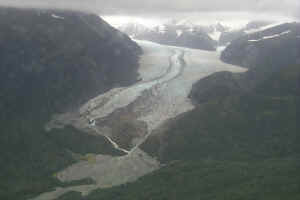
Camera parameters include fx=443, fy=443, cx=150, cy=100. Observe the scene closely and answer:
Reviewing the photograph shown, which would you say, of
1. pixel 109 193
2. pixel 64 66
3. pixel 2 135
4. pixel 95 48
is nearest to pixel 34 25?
pixel 64 66

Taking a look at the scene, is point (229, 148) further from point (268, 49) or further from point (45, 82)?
point (268, 49)

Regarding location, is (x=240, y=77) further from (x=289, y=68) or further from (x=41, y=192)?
(x=41, y=192)

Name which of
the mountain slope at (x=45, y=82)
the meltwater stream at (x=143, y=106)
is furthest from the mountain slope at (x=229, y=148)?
the mountain slope at (x=45, y=82)

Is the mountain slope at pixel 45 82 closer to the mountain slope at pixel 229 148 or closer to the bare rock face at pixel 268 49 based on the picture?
the mountain slope at pixel 229 148

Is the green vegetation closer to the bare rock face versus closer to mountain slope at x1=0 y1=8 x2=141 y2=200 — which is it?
mountain slope at x1=0 y1=8 x2=141 y2=200

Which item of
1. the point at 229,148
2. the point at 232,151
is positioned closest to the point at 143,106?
the point at 229,148

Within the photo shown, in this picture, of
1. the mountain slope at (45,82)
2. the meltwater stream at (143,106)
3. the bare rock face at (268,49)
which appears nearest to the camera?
the meltwater stream at (143,106)
